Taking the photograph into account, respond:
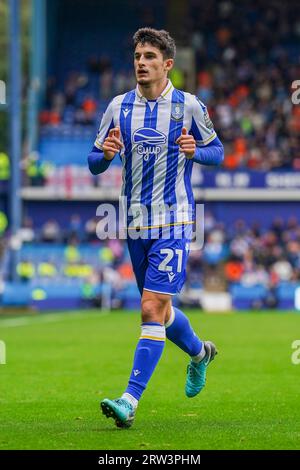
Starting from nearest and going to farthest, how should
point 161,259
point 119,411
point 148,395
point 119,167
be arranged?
point 119,411 → point 161,259 → point 148,395 → point 119,167

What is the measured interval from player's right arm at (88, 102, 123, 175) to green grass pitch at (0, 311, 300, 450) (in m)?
1.82

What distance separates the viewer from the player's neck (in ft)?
26.7

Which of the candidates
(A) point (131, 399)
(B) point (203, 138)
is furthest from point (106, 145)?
(A) point (131, 399)

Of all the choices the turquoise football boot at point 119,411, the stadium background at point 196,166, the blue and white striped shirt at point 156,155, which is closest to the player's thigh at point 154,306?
Answer: the blue and white striped shirt at point 156,155

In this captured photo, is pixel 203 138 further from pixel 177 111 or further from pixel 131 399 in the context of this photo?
pixel 131 399

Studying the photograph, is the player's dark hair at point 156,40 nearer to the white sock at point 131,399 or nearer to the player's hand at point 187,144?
the player's hand at point 187,144

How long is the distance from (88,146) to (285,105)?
670cm

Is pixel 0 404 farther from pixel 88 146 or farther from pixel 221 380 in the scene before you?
pixel 88 146

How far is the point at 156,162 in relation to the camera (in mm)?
8125

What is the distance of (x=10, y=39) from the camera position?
2884 centimetres

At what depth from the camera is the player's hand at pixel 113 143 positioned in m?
7.93

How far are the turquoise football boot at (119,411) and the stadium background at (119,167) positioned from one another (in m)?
14.0

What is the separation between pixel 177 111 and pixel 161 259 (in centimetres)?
108

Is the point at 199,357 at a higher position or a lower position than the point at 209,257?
higher
